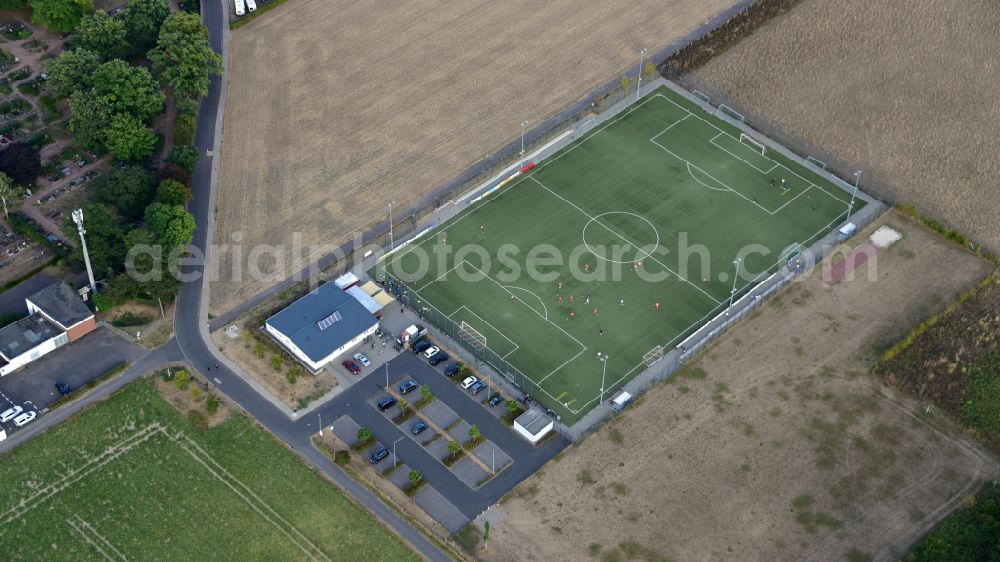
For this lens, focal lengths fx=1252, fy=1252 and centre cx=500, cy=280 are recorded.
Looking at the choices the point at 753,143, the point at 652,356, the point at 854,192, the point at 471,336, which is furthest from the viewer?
the point at 753,143

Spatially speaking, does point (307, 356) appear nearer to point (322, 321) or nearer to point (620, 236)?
point (322, 321)

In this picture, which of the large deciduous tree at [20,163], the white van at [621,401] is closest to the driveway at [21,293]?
the large deciduous tree at [20,163]

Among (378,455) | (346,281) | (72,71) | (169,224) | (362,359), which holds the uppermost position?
(72,71)

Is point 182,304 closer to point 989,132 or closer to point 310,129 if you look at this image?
point 310,129

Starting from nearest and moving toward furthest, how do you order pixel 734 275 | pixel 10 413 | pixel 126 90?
pixel 10 413, pixel 734 275, pixel 126 90

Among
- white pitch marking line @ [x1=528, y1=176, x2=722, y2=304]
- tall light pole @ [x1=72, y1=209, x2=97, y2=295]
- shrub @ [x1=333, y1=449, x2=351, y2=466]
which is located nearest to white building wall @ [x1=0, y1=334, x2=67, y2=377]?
tall light pole @ [x1=72, y1=209, x2=97, y2=295]

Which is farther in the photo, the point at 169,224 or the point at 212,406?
the point at 169,224

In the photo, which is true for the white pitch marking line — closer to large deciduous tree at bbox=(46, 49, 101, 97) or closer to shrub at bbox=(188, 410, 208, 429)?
shrub at bbox=(188, 410, 208, 429)

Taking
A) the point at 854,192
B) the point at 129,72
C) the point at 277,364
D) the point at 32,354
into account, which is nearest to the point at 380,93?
the point at 129,72
